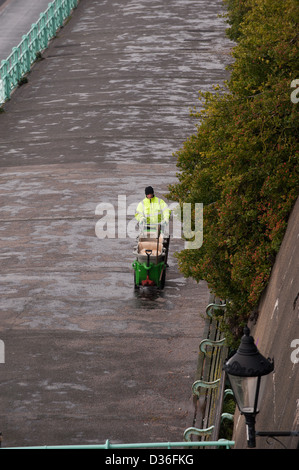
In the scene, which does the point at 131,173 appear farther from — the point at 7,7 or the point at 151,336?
the point at 7,7

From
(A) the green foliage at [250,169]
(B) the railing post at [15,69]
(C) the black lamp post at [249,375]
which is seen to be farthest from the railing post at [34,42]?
(C) the black lamp post at [249,375]


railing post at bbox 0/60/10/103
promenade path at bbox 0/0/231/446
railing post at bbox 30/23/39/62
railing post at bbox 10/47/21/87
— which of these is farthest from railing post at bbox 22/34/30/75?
railing post at bbox 0/60/10/103

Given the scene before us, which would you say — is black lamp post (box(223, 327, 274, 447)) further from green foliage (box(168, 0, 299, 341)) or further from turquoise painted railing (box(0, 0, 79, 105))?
turquoise painted railing (box(0, 0, 79, 105))

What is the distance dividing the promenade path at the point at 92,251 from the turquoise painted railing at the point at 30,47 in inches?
18.5

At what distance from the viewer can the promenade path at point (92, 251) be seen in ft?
42.6

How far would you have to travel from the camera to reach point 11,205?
2252 centimetres

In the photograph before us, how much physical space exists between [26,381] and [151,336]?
254 centimetres

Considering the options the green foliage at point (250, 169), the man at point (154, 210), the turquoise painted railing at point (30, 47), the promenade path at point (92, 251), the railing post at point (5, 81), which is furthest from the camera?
the turquoise painted railing at point (30, 47)

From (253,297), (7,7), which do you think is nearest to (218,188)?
(253,297)

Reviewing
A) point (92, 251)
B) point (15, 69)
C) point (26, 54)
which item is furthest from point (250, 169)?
point (26, 54)

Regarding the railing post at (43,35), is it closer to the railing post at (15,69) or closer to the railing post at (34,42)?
the railing post at (34,42)

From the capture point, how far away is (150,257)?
53.5 feet

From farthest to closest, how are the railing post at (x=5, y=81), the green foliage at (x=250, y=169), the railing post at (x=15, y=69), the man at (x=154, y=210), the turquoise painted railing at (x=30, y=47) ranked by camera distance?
the railing post at (x=15, y=69)
the turquoise painted railing at (x=30, y=47)
the railing post at (x=5, y=81)
the man at (x=154, y=210)
the green foliage at (x=250, y=169)
